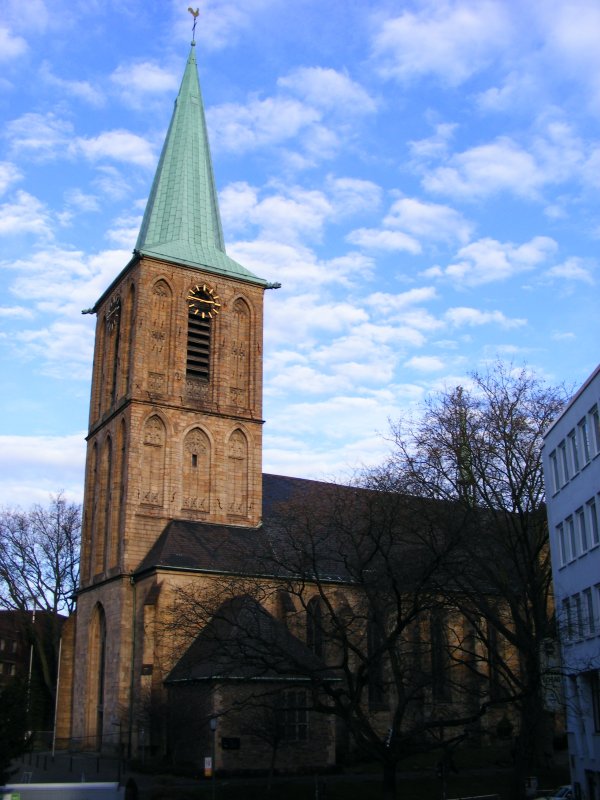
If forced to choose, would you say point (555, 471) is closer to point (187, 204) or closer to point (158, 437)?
point (158, 437)

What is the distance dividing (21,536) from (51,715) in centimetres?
1159

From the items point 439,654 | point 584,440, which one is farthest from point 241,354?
point 584,440

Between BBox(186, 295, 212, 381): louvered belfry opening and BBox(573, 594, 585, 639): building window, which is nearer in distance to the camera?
BBox(573, 594, 585, 639): building window

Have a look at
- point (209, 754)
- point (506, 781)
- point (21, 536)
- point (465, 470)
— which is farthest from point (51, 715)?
point (465, 470)

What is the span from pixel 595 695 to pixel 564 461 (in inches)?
298

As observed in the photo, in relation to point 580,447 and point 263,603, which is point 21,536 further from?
point 580,447

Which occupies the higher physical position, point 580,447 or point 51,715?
point 580,447

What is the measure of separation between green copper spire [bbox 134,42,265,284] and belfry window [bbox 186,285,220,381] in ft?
4.74

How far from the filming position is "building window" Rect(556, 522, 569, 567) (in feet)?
105

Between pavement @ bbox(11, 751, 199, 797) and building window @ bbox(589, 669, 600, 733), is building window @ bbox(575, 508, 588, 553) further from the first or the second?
pavement @ bbox(11, 751, 199, 797)

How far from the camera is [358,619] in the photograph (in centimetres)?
3120

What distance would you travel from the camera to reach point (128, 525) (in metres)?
41.9

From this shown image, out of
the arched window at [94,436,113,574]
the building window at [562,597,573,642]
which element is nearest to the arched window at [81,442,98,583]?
the arched window at [94,436,113,574]

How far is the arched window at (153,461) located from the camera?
4297 cm
